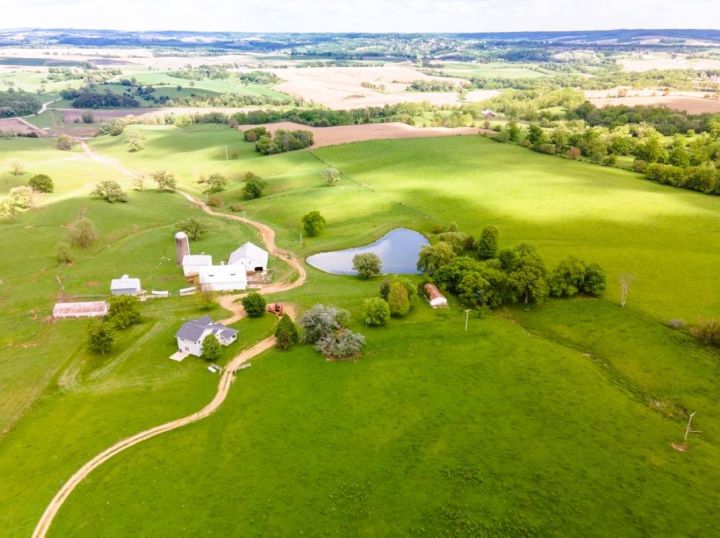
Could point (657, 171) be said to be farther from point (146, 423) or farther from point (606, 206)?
point (146, 423)

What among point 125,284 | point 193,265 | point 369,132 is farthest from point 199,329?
point 369,132

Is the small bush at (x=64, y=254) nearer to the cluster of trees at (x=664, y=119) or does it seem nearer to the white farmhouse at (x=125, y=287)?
the white farmhouse at (x=125, y=287)

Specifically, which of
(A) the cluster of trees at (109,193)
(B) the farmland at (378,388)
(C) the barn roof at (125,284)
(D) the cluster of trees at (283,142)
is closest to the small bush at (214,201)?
(B) the farmland at (378,388)

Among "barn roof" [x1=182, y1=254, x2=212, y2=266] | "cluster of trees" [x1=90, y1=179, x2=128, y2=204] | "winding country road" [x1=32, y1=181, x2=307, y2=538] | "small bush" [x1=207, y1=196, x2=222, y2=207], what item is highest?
"cluster of trees" [x1=90, y1=179, x2=128, y2=204]

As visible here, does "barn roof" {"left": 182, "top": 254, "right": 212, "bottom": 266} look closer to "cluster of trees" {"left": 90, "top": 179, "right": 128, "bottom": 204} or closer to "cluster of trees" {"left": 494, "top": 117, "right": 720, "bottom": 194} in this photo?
"cluster of trees" {"left": 90, "top": 179, "right": 128, "bottom": 204}

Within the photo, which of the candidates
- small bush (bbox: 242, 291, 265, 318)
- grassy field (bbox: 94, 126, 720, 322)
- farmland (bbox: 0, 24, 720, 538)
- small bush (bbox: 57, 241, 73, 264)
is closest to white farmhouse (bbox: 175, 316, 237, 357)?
farmland (bbox: 0, 24, 720, 538)

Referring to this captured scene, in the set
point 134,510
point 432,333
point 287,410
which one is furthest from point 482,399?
point 134,510
